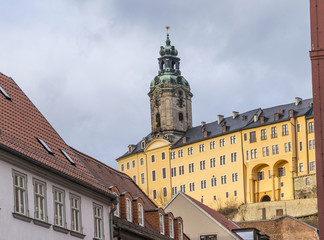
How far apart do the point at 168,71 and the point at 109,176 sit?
136751 millimetres

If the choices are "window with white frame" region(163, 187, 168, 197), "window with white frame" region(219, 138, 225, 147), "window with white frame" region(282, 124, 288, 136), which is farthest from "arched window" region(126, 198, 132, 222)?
"window with white frame" region(163, 187, 168, 197)

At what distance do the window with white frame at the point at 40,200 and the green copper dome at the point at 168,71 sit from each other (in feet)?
475

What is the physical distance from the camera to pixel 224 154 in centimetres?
15075

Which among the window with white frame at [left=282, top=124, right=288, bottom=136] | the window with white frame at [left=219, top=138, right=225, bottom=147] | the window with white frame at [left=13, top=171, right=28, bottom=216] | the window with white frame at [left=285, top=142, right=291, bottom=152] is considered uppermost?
the window with white frame at [left=219, top=138, right=225, bottom=147]

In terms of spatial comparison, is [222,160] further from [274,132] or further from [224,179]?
[274,132]

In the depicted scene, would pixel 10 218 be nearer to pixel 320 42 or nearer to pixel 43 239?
pixel 43 239

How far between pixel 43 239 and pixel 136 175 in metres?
134

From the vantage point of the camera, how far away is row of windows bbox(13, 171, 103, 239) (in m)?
27.6

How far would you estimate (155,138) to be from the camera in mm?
165250

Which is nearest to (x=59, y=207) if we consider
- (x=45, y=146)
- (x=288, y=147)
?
(x=45, y=146)

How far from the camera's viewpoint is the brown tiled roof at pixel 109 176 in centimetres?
3991

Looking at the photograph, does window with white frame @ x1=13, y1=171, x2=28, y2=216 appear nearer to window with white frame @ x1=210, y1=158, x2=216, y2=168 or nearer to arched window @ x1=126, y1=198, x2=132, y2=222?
arched window @ x1=126, y1=198, x2=132, y2=222

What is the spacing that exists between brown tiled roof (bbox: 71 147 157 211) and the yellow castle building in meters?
94.8

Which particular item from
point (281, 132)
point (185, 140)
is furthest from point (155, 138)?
point (281, 132)
